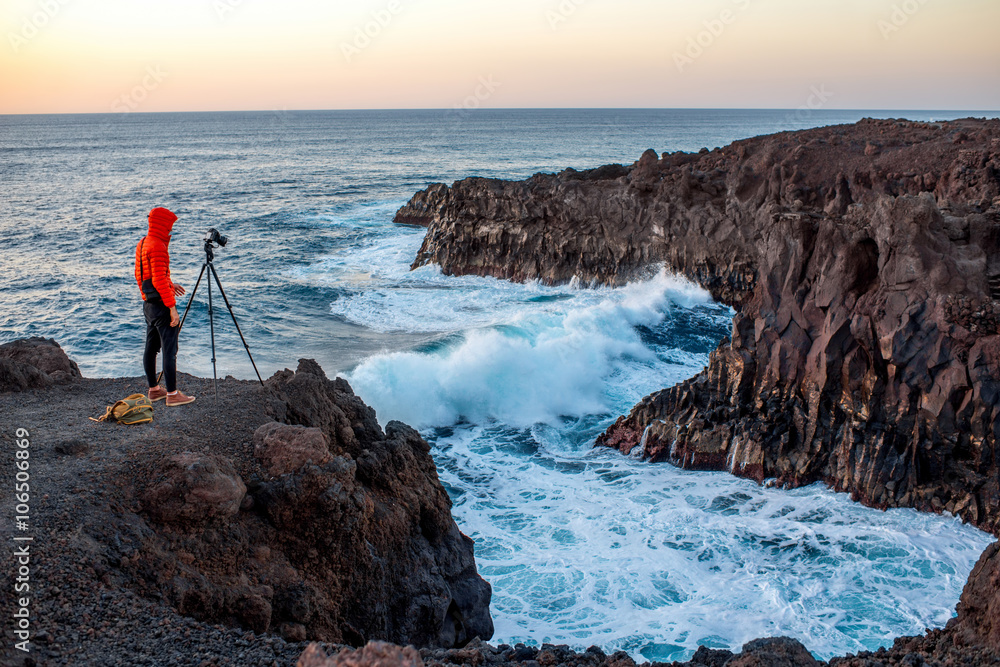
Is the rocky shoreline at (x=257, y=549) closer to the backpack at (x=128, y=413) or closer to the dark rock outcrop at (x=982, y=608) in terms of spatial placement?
the dark rock outcrop at (x=982, y=608)

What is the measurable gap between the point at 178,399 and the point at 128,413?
698mm

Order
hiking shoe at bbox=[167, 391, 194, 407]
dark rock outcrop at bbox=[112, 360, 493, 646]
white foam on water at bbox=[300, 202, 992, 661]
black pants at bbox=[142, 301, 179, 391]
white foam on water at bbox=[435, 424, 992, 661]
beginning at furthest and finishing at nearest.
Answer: white foam on water at bbox=[300, 202, 992, 661] → white foam on water at bbox=[435, 424, 992, 661] → hiking shoe at bbox=[167, 391, 194, 407] → black pants at bbox=[142, 301, 179, 391] → dark rock outcrop at bbox=[112, 360, 493, 646]

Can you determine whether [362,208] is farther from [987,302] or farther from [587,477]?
[987,302]

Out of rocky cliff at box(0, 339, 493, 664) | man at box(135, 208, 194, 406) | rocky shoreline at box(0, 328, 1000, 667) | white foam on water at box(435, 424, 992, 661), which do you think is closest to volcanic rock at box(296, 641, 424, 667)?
rocky shoreline at box(0, 328, 1000, 667)

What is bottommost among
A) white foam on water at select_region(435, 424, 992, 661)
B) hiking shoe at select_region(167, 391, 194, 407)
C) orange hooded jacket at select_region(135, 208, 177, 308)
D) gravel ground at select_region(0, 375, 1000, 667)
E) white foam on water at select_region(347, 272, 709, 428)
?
white foam on water at select_region(435, 424, 992, 661)

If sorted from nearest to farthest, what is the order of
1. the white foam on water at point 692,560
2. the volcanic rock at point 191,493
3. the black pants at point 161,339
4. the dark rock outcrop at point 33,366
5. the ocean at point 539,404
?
1. the volcanic rock at point 191,493
2. the black pants at point 161,339
3. the dark rock outcrop at point 33,366
4. the white foam on water at point 692,560
5. the ocean at point 539,404

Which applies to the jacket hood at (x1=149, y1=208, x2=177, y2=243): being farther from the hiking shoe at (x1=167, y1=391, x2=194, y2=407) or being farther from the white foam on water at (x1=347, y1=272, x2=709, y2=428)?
the white foam on water at (x1=347, y1=272, x2=709, y2=428)

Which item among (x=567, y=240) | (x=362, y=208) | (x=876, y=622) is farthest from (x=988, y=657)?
(x=362, y=208)

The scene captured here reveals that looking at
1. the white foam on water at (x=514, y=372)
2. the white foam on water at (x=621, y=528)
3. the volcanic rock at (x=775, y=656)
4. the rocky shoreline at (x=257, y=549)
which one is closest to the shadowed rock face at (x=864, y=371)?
the white foam on water at (x=621, y=528)

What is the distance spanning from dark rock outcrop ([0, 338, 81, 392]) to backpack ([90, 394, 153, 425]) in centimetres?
199

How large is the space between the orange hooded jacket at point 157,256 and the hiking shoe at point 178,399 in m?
1.13

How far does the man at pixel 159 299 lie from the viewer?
8.19 meters

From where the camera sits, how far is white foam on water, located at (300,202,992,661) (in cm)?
938

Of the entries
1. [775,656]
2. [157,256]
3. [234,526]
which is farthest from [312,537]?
[775,656]
